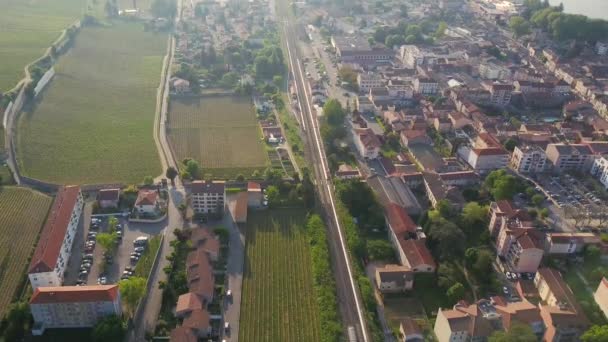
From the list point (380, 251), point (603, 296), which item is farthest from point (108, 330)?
point (603, 296)

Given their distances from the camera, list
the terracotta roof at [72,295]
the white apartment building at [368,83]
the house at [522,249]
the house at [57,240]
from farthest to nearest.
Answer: the white apartment building at [368,83] → the house at [522,249] → the house at [57,240] → the terracotta roof at [72,295]

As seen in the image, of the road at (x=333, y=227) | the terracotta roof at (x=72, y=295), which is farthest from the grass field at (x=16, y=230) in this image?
the road at (x=333, y=227)

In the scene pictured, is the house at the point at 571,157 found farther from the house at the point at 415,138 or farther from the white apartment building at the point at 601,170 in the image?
the house at the point at 415,138

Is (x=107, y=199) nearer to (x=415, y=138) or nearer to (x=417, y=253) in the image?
(x=417, y=253)

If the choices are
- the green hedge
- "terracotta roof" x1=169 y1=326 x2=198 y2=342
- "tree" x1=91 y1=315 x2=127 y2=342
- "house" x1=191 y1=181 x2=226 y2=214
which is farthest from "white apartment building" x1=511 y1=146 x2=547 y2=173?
"tree" x1=91 y1=315 x2=127 y2=342

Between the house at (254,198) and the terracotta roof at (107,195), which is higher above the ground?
the terracotta roof at (107,195)

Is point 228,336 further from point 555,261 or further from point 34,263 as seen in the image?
point 555,261
